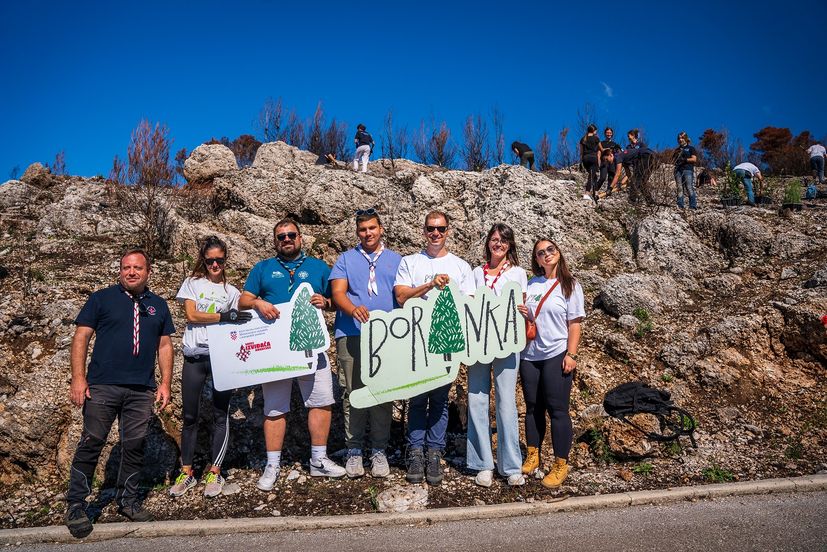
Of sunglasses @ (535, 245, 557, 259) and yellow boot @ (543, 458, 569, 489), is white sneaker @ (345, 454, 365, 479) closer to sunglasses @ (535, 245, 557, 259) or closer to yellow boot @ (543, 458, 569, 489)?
yellow boot @ (543, 458, 569, 489)

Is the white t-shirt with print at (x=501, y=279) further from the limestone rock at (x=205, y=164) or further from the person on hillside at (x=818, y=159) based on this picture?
the person on hillside at (x=818, y=159)

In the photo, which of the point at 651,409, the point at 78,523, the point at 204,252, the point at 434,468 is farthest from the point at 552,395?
the point at 78,523

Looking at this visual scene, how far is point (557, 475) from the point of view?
4.25 m

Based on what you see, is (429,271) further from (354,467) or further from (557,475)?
(557,475)

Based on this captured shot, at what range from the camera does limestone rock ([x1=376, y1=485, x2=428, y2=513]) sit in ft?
13.1

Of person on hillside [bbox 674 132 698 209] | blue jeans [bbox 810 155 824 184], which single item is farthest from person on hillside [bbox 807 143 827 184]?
person on hillside [bbox 674 132 698 209]

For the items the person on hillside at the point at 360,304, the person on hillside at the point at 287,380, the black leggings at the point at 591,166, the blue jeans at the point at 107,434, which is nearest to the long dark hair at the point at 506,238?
the person on hillside at the point at 360,304

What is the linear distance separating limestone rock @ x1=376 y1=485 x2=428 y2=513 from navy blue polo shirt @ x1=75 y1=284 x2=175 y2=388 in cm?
219

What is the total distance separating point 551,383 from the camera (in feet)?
13.9

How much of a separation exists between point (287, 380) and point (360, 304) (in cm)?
100

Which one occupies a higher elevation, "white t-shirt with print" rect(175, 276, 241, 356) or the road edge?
"white t-shirt with print" rect(175, 276, 241, 356)

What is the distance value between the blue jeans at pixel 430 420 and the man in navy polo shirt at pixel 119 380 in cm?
216

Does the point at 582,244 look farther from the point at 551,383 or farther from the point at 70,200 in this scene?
the point at 70,200

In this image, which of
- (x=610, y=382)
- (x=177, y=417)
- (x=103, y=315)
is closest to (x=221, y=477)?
(x=177, y=417)
